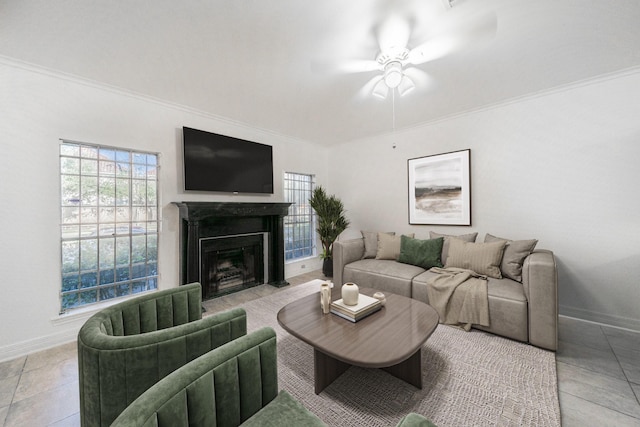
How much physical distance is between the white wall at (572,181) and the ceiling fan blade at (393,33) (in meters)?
1.41

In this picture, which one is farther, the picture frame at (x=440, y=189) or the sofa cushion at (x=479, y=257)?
the picture frame at (x=440, y=189)

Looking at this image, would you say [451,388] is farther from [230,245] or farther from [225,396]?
[230,245]

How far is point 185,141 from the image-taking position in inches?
121

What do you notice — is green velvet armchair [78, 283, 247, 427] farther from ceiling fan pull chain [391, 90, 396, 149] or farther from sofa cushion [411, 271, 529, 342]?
ceiling fan pull chain [391, 90, 396, 149]

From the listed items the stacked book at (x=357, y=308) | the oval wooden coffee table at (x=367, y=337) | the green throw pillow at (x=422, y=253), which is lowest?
the oval wooden coffee table at (x=367, y=337)

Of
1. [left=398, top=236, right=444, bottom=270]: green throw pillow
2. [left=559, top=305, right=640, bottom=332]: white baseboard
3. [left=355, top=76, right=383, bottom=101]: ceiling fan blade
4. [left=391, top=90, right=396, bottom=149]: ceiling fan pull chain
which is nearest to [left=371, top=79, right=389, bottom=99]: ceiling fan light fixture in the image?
[left=355, top=76, right=383, bottom=101]: ceiling fan blade

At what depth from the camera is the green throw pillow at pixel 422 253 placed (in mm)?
3146

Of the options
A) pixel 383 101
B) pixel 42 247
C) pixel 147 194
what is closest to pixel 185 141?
pixel 147 194

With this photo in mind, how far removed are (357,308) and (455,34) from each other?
2257mm

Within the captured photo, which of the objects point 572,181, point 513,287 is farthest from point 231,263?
point 572,181

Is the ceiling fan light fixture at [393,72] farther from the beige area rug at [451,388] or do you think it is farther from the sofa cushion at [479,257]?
the beige area rug at [451,388]

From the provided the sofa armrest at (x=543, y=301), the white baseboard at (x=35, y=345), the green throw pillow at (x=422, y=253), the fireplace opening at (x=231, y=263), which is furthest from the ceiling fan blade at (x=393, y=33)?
the white baseboard at (x=35, y=345)

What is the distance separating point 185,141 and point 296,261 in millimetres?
2654

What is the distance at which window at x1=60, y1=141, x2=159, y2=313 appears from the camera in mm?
2465
